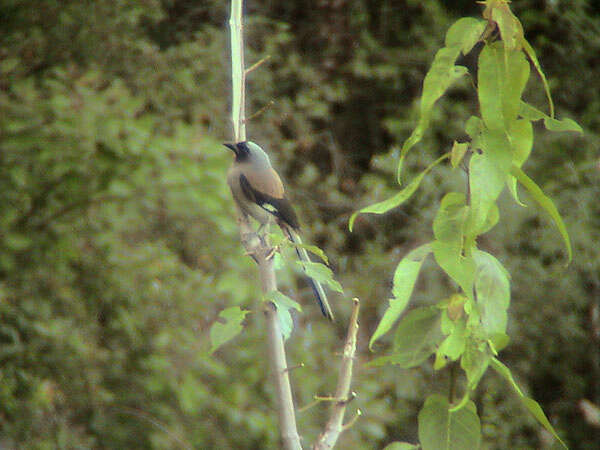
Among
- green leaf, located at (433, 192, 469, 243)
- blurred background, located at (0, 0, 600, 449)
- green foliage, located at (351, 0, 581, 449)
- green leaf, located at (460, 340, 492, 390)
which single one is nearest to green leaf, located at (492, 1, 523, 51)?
green foliage, located at (351, 0, 581, 449)

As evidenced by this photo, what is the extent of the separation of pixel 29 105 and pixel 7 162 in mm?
217

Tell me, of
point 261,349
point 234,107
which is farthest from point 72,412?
point 234,107

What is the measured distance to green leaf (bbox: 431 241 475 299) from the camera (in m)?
0.59

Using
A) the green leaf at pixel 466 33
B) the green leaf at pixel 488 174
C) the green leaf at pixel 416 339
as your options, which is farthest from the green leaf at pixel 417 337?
the green leaf at pixel 466 33

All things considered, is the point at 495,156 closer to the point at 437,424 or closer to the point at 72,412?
the point at 437,424

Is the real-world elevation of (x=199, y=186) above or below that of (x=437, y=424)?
below

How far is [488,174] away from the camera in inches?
23.3

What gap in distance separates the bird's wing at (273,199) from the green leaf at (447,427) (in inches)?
12.1

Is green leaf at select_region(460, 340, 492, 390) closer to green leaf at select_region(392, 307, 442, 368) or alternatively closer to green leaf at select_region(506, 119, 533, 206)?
green leaf at select_region(392, 307, 442, 368)

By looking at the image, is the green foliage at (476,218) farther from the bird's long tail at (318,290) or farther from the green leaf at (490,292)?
the bird's long tail at (318,290)

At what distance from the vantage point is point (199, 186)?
7.94ft

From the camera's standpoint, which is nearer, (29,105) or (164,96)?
(29,105)

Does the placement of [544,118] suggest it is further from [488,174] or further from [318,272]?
[318,272]

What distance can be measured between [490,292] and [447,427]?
118 millimetres
